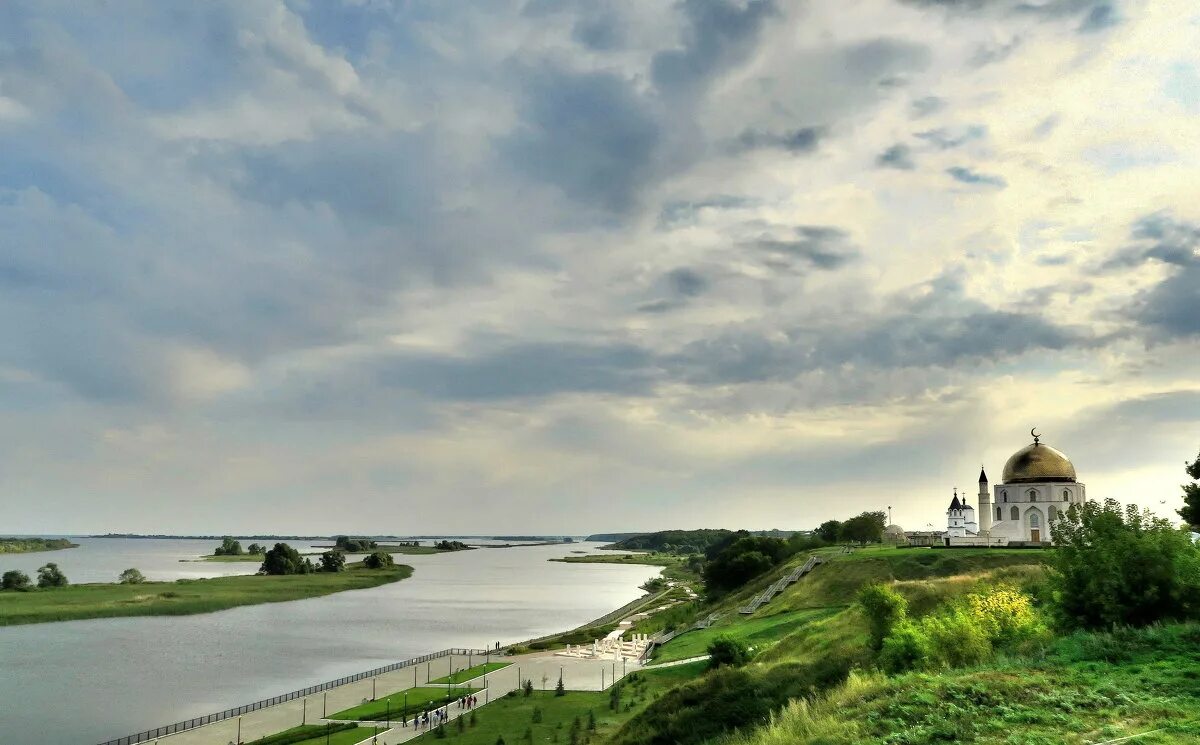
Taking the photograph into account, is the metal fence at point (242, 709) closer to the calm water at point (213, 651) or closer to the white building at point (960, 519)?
the calm water at point (213, 651)

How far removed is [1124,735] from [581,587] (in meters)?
166

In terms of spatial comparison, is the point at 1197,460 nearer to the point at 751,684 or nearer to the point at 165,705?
the point at 751,684

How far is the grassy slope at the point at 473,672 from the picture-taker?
203ft

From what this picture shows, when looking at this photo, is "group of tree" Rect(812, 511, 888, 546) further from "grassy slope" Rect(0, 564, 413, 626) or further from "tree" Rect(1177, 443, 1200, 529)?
"grassy slope" Rect(0, 564, 413, 626)

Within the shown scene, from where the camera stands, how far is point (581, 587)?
176 metres

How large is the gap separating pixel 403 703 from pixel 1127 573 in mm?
44141

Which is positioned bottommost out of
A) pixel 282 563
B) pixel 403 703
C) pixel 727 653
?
pixel 282 563

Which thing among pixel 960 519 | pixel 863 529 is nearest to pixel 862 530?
pixel 863 529

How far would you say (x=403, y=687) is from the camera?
60.4 meters

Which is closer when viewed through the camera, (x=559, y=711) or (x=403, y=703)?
(x=559, y=711)

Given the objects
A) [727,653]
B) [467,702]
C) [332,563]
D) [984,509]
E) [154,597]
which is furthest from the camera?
[332,563]

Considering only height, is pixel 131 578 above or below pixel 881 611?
below

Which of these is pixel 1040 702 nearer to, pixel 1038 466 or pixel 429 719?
pixel 429 719

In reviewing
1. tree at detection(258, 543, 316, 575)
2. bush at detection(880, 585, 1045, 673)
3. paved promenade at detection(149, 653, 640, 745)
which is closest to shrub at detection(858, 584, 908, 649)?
bush at detection(880, 585, 1045, 673)
